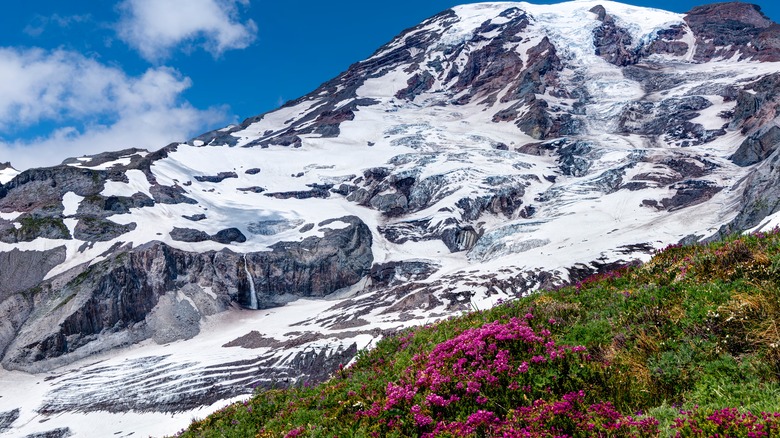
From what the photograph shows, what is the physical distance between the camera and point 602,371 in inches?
274

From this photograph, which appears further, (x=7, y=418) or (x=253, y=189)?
(x=253, y=189)

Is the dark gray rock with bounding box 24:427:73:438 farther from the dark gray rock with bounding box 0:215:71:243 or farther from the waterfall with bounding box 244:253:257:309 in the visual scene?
the dark gray rock with bounding box 0:215:71:243

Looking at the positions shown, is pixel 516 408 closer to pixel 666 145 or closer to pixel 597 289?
pixel 597 289

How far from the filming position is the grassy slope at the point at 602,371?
18.8 ft

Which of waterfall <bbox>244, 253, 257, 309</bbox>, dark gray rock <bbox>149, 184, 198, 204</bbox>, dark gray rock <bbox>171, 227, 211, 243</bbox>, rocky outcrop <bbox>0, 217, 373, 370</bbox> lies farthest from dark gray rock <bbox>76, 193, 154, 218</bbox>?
waterfall <bbox>244, 253, 257, 309</bbox>

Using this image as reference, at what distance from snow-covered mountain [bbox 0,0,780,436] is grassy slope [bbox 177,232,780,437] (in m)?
7.99

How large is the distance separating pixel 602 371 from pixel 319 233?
9865 cm

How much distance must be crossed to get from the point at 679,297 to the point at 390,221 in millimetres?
112090

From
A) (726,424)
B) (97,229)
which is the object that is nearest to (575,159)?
(97,229)

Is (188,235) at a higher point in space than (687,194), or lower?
higher

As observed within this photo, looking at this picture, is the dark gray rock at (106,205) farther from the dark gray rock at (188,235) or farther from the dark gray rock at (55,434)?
the dark gray rock at (55,434)

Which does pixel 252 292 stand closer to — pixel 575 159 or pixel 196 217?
pixel 196 217

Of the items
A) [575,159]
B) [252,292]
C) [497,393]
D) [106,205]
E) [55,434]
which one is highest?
[106,205]

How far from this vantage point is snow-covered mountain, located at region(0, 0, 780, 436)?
53.9 meters
